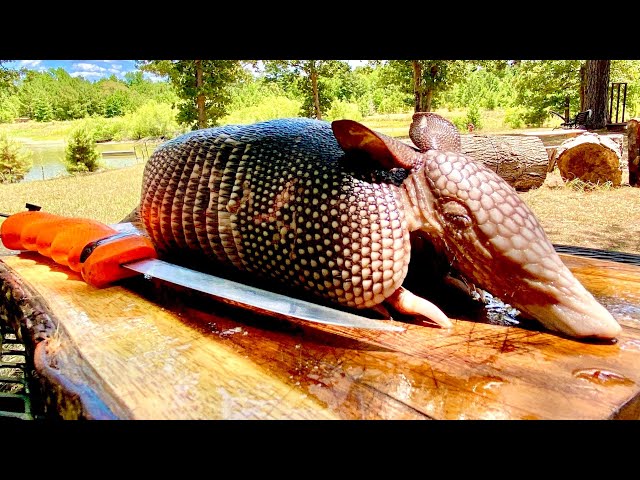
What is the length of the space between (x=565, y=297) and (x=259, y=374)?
0.81m

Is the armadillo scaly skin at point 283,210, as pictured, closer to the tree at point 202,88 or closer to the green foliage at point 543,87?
the tree at point 202,88

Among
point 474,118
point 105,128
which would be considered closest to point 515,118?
point 474,118

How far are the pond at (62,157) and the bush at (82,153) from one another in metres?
0.09

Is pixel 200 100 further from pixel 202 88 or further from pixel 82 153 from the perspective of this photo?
pixel 82 153

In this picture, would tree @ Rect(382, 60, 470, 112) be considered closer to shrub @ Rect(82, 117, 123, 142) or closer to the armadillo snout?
shrub @ Rect(82, 117, 123, 142)

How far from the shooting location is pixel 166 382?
103cm

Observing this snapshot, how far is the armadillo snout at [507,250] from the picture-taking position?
1.21 m

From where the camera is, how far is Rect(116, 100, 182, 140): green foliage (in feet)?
18.0

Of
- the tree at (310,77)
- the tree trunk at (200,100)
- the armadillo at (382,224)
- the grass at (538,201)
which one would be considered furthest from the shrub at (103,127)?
the armadillo at (382,224)

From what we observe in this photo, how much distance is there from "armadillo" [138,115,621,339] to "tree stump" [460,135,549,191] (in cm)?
482

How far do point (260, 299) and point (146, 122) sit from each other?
199 inches

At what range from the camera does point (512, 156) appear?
6.08 m
